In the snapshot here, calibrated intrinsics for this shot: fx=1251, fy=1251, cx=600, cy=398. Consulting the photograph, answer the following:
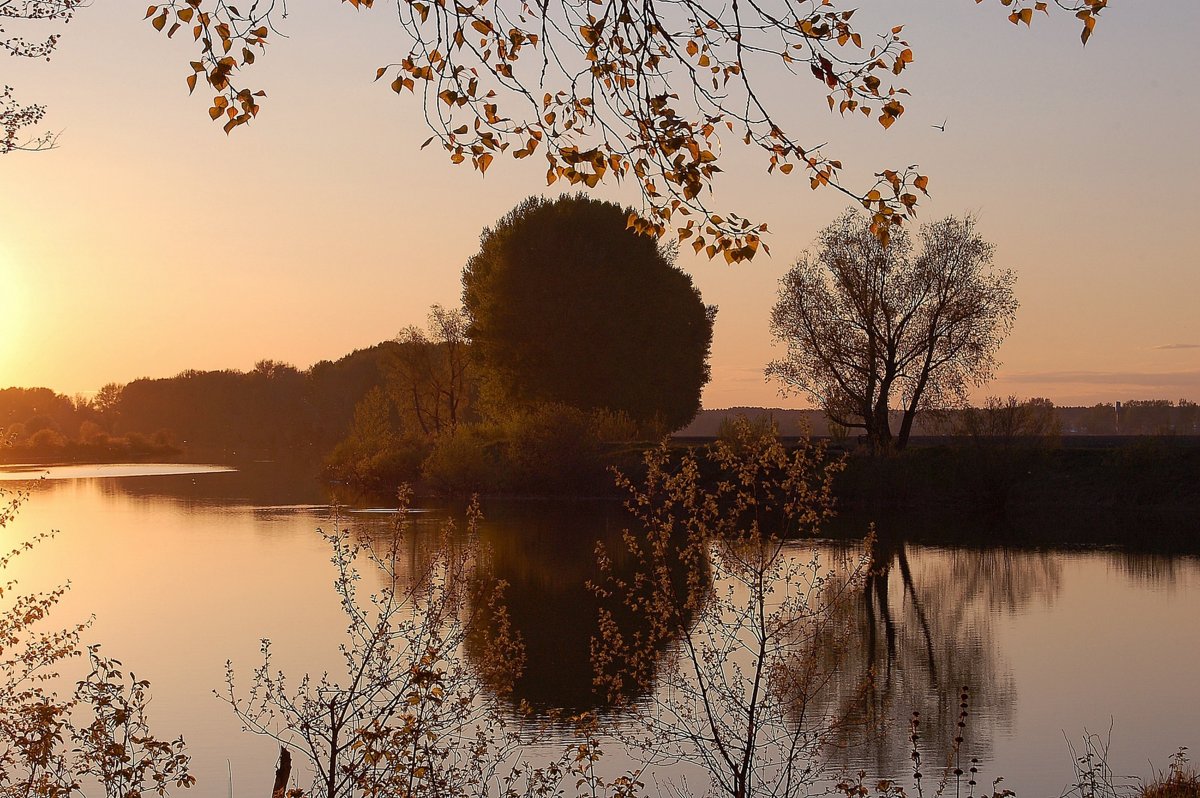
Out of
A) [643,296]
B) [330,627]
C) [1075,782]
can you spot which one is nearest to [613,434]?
[643,296]

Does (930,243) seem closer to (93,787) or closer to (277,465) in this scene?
(93,787)

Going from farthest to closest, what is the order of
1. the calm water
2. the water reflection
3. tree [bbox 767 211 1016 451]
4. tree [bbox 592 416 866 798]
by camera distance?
tree [bbox 767 211 1016 451] < the water reflection < the calm water < tree [bbox 592 416 866 798]

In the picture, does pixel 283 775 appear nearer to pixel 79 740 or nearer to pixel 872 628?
pixel 79 740

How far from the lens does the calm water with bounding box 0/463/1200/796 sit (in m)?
14.1

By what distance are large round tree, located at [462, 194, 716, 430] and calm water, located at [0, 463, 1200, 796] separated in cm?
1600

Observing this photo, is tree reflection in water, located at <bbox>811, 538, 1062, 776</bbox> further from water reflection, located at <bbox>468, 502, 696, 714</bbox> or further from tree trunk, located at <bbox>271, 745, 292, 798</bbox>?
tree trunk, located at <bbox>271, 745, 292, 798</bbox>

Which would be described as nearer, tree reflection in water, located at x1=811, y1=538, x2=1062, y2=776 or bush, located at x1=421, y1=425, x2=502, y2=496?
tree reflection in water, located at x1=811, y1=538, x2=1062, y2=776

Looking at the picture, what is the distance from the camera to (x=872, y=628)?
21.1 metres

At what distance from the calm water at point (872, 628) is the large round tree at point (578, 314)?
16.0 metres

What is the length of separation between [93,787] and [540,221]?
1800 inches

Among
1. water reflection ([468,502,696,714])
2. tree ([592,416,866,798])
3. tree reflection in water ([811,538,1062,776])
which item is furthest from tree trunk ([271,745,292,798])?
tree reflection in water ([811,538,1062,776])

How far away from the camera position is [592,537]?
→ 33938 mm

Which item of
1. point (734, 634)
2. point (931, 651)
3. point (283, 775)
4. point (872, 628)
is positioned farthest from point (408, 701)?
point (872, 628)

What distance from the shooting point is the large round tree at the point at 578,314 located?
53.7 meters
